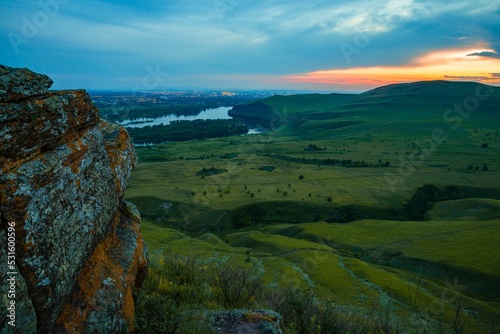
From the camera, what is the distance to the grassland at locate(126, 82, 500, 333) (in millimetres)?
29391

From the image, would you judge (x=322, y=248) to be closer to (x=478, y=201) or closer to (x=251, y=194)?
(x=251, y=194)

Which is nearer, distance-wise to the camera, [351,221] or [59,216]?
[59,216]

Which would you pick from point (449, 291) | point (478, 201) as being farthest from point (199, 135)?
point (449, 291)

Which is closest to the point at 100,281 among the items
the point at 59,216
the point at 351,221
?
the point at 59,216

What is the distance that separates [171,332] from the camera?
7.19m

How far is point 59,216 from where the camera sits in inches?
228

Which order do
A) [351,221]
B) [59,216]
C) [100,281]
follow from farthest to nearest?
[351,221]
[100,281]
[59,216]

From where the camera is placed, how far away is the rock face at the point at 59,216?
496 cm

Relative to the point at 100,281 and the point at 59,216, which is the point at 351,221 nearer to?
the point at 100,281

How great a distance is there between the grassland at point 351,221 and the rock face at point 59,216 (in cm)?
917

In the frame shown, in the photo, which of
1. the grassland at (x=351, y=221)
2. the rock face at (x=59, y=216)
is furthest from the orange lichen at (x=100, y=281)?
the grassland at (x=351, y=221)

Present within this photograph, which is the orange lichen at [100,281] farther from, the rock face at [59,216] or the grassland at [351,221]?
the grassland at [351,221]

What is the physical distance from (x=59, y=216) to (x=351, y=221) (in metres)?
60.0

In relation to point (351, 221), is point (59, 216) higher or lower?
higher
